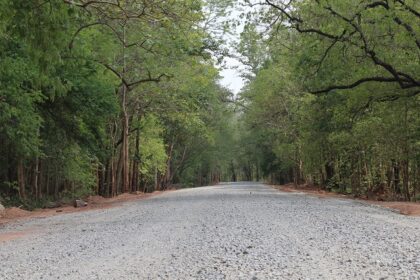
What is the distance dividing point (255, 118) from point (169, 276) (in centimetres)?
3327

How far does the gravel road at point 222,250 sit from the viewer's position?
5.29 m

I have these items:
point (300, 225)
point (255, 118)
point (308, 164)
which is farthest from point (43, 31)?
point (255, 118)

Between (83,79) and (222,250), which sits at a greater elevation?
(83,79)

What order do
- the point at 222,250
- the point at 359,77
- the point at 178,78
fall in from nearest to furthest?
the point at 222,250 < the point at 359,77 < the point at 178,78

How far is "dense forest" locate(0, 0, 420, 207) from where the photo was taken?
434 inches

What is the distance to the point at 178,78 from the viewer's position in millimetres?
24984

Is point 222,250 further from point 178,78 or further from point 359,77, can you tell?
point 178,78

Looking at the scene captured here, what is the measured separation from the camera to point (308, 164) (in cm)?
3281

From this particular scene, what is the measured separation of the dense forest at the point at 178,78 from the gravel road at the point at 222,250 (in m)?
3.39

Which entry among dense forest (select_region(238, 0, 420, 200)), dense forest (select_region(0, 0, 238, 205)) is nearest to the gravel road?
dense forest (select_region(0, 0, 238, 205))

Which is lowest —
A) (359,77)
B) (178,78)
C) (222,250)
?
(222,250)

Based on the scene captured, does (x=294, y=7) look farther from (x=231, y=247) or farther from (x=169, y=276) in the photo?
(x=169, y=276)

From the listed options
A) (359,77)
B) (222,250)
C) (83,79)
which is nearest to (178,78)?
(83,79)

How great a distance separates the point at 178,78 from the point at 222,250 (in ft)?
62.7
